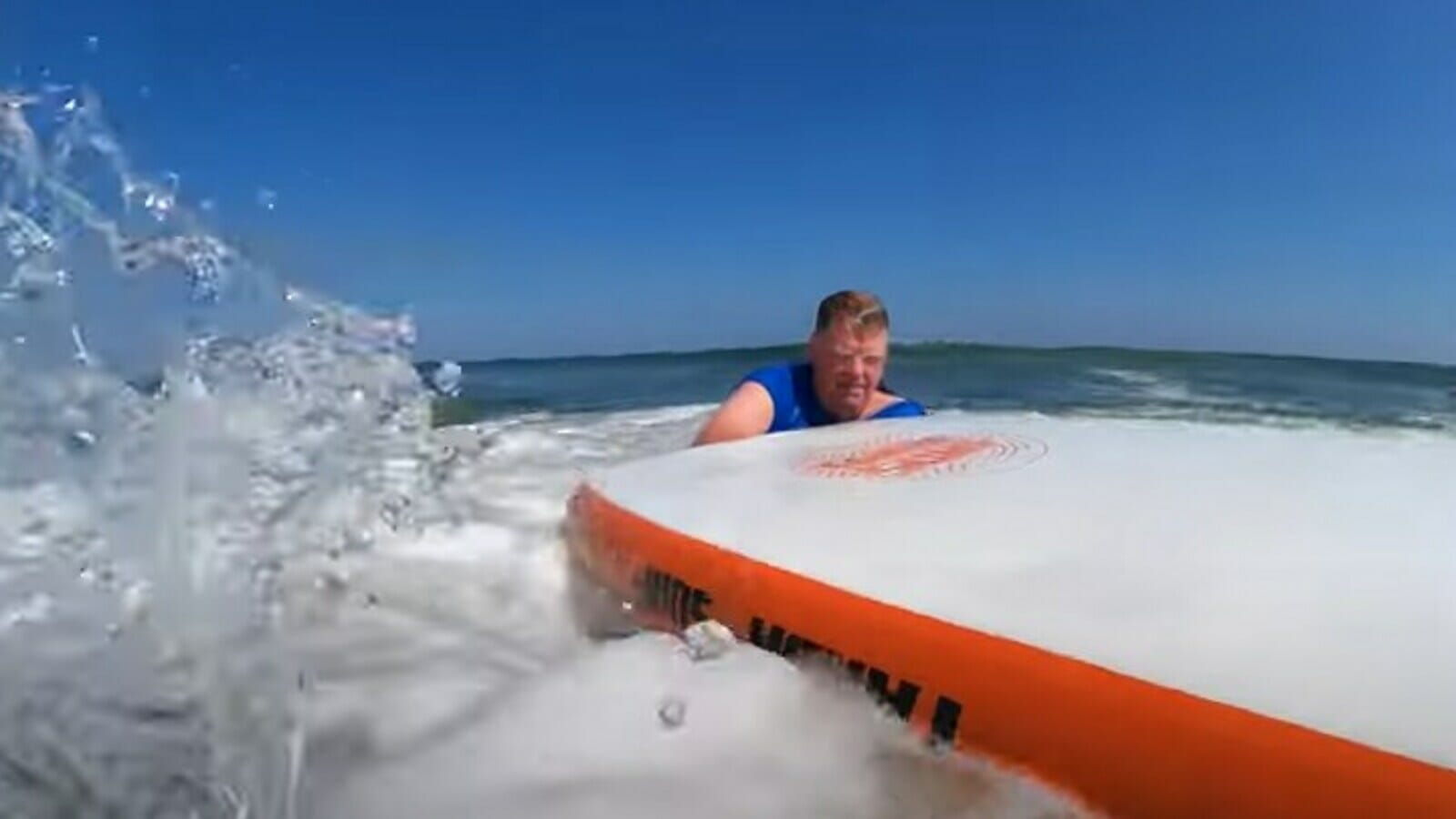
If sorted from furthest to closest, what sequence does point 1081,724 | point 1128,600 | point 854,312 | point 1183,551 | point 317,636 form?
1. point 854,312
2. point 317,636
3. point 1183,551
4. point 1128,600
5. point 1081,724

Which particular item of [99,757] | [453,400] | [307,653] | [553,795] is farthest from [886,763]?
[453,400]

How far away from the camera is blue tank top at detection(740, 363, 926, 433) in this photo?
349 centimetres

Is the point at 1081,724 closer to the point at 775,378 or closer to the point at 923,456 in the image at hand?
the point at 923,456

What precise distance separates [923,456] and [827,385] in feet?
3.17

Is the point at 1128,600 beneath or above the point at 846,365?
beneath

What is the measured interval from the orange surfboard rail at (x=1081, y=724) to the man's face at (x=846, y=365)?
5.00ft

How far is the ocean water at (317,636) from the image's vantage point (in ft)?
4.69

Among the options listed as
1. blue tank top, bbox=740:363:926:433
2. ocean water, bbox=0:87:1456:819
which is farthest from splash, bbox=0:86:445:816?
blue tank top, bbox=740:363:926:433

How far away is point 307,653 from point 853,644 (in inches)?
49.1

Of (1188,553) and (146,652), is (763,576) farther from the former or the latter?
(146,652)

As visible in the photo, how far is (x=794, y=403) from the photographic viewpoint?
11.5ft

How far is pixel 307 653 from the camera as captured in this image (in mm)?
2211

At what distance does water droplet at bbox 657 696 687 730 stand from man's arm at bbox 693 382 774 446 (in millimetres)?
1771

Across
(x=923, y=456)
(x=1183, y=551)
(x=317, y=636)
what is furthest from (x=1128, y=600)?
(x=317, y=636)
